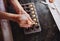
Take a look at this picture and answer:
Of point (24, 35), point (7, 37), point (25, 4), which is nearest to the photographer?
point (7, 37)

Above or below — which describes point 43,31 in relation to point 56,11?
below

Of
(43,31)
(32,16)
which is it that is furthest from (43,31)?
(32,16)

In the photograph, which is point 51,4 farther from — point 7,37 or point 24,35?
point 7,37

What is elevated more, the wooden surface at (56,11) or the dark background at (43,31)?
the wooden surface at (56,11)

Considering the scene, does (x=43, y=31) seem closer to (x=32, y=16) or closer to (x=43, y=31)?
Result: (x=43, y=31)

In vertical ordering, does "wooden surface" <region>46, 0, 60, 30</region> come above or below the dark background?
above

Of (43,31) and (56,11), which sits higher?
(56,11)

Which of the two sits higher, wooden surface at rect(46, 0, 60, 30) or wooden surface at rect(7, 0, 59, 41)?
wooden surface at rect(46, 0, 60, 30)

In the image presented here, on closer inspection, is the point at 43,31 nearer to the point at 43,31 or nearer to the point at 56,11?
the point at 43,31

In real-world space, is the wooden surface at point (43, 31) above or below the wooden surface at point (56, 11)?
below

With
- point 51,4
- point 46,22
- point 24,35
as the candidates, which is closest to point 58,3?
point 51,4

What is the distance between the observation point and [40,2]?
94cm

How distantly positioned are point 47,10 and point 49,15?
0.14ft

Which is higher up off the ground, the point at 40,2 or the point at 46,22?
the point at 40,2
